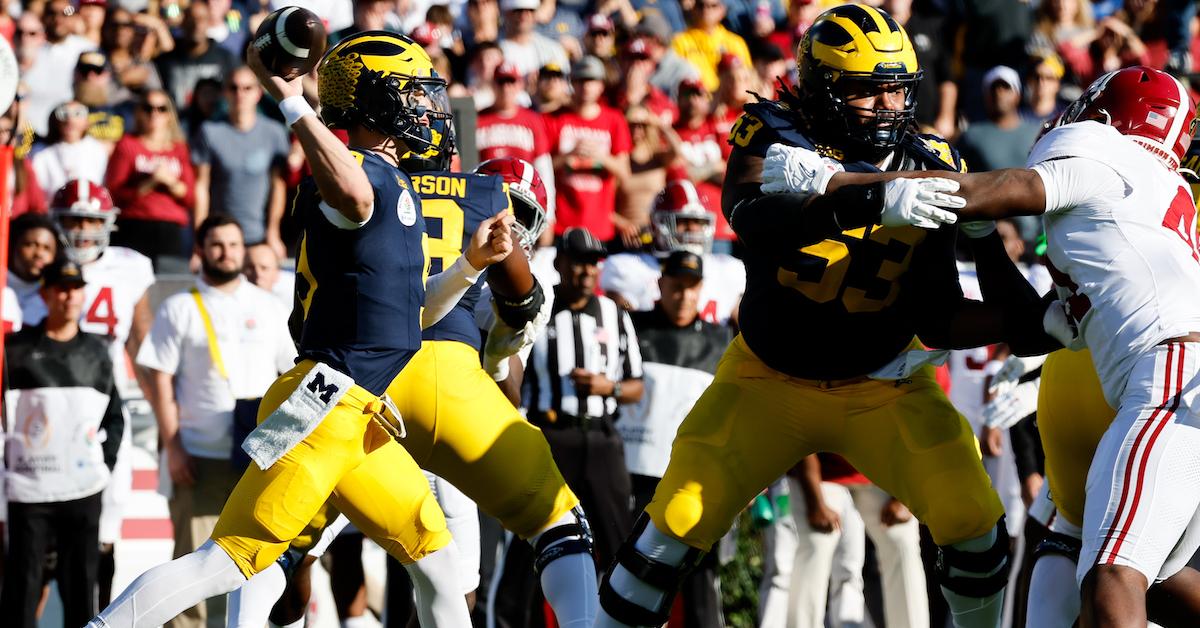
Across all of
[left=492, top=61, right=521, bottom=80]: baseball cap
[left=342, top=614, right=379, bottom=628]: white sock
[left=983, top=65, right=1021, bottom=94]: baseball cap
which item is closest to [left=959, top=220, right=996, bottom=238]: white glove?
[left=342, top=614, right=379, bottom=628]: white sock

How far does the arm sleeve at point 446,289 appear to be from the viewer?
4.88 meters

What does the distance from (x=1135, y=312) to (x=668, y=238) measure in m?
3.97

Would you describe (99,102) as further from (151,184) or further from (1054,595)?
(1054,595)

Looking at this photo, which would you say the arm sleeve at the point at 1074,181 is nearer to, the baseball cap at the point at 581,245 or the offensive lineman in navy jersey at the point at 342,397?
the offensive lineman in navy jersey at the point at 342,397

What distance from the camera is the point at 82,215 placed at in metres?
8.20

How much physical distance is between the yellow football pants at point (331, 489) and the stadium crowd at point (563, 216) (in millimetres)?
1107

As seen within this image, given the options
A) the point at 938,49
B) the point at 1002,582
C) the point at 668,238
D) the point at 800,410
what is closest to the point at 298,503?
the point at 800,410

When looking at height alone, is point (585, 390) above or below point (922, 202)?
below

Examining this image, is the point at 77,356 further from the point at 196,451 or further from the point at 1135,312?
the point at 1135,312

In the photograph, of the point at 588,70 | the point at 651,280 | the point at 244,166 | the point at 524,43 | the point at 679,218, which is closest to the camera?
the point at 679,218

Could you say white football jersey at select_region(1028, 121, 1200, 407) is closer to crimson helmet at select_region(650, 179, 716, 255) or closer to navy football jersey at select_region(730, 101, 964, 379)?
navy football jersey at select_region(730, 101, 964, 379)

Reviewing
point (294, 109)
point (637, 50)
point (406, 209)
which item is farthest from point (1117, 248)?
point (637, 50)

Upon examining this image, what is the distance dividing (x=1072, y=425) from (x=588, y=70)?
5739 millimetres

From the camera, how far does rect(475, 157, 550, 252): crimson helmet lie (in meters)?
5.55
